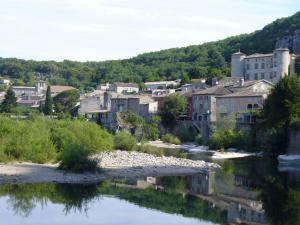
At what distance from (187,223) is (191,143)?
48349 millimetres

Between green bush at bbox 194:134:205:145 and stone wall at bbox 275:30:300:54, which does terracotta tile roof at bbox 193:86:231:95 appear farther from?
stone wall at bbox 275:30:300:54

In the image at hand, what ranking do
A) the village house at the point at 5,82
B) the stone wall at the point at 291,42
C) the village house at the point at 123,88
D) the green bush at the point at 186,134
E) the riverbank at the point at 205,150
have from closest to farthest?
the riverbank at the point at 205,150 → the green bush at the point at 186,134 → the stone wall at the point at 291,42 → the village house at the point at 123,88 → the village house at the point at 5,82

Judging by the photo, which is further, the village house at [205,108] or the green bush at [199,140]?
the village house at [205,108]

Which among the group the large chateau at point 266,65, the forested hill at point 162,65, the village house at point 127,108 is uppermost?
the forested hill at point 162,65

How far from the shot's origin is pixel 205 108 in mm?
78500

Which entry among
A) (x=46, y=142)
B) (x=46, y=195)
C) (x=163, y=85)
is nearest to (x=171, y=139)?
(x=46, y=142)

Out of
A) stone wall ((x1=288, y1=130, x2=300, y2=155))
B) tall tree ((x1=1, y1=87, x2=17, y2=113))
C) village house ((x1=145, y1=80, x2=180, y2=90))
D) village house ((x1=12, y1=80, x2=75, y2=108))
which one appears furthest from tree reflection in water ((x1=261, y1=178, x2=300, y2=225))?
village house ((x1=12, y1=80, x2=75, y2=108))

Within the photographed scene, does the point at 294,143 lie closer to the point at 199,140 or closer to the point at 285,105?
the point at 285,105

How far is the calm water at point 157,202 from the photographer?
2412 cm

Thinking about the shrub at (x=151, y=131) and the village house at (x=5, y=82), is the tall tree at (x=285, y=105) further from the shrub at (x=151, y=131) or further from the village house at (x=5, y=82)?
the village house at (x=5, y=82)

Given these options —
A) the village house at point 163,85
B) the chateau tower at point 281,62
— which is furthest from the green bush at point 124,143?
the village house at point 163,85

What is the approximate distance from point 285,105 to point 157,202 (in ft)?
91.2

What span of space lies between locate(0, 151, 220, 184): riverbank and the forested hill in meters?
64.2

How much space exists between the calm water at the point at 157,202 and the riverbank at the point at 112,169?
148 cm
